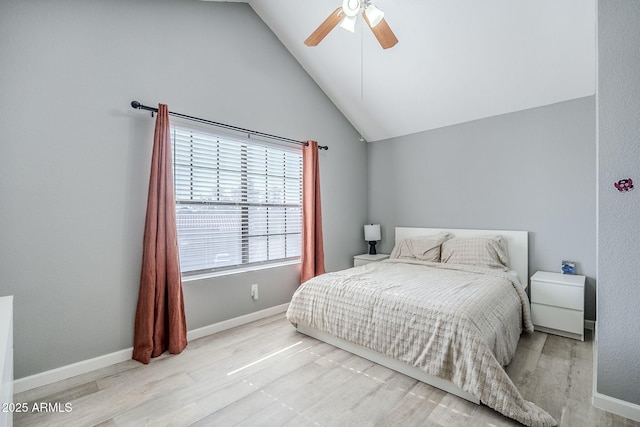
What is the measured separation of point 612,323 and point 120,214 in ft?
11.2

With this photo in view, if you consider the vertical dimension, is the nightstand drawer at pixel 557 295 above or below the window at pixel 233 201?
below

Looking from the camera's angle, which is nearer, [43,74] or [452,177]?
[43,74]

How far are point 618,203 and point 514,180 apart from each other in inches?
71.0

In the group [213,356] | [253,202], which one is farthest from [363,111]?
[213,356]

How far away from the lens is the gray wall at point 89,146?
6.30 ft

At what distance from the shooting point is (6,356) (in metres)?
A: 1.03

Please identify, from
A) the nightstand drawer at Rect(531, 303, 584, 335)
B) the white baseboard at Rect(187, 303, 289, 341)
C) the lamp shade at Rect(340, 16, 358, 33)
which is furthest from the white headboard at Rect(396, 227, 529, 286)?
the lamp shade at Rect(340, 16, 358, 33)

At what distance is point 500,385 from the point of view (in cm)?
161

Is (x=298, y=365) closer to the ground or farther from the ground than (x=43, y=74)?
closer to the ground

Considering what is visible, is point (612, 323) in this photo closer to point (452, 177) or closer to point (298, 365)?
point (298, 365)

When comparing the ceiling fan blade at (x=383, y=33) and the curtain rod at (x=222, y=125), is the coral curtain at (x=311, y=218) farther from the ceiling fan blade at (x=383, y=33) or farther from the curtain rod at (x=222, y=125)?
the ceiling fan blade at (x=383, y=33)

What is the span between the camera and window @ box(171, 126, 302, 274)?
2.73 metres

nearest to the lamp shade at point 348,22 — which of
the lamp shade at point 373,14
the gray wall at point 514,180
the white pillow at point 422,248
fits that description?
the lamp shade at point 373,14

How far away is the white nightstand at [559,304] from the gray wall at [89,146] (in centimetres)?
297
